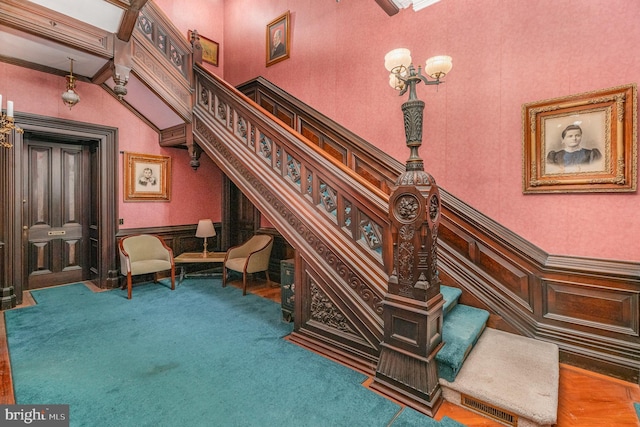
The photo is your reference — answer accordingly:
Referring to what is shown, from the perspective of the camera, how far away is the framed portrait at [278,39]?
5031mm

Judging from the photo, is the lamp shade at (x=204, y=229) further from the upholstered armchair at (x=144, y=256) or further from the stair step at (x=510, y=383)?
the stair step at (x=510, y=383)

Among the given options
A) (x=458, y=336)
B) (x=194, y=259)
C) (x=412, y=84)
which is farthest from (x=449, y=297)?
(x=194, y=259)

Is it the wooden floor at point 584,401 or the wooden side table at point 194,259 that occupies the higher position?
the wooden side table at point 194,259

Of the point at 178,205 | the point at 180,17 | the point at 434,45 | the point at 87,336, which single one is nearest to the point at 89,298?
the point at 87,336

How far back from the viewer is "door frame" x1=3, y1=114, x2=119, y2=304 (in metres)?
3.92

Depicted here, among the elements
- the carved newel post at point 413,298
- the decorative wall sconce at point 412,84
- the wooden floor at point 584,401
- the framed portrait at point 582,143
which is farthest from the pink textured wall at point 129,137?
the framed portrait at point 582,143

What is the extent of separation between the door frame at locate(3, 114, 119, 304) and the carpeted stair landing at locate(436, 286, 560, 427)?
502 cm

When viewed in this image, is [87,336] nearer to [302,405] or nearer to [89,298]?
[89,298]

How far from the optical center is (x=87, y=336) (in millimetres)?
3039

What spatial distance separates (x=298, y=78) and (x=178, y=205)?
128 inches

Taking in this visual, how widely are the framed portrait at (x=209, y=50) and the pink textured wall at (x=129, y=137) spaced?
6.62ft

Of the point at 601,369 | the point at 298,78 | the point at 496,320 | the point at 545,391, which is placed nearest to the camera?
the point at 545,391

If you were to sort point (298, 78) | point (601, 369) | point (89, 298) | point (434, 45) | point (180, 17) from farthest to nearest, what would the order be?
point (180, 17) → point (298, 78) → point (89, 298) → point (434, 45) → point (601, 369)

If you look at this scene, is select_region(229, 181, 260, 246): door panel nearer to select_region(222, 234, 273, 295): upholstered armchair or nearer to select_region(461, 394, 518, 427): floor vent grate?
select_region(222, 234, 273, 295): upholstered armchair
